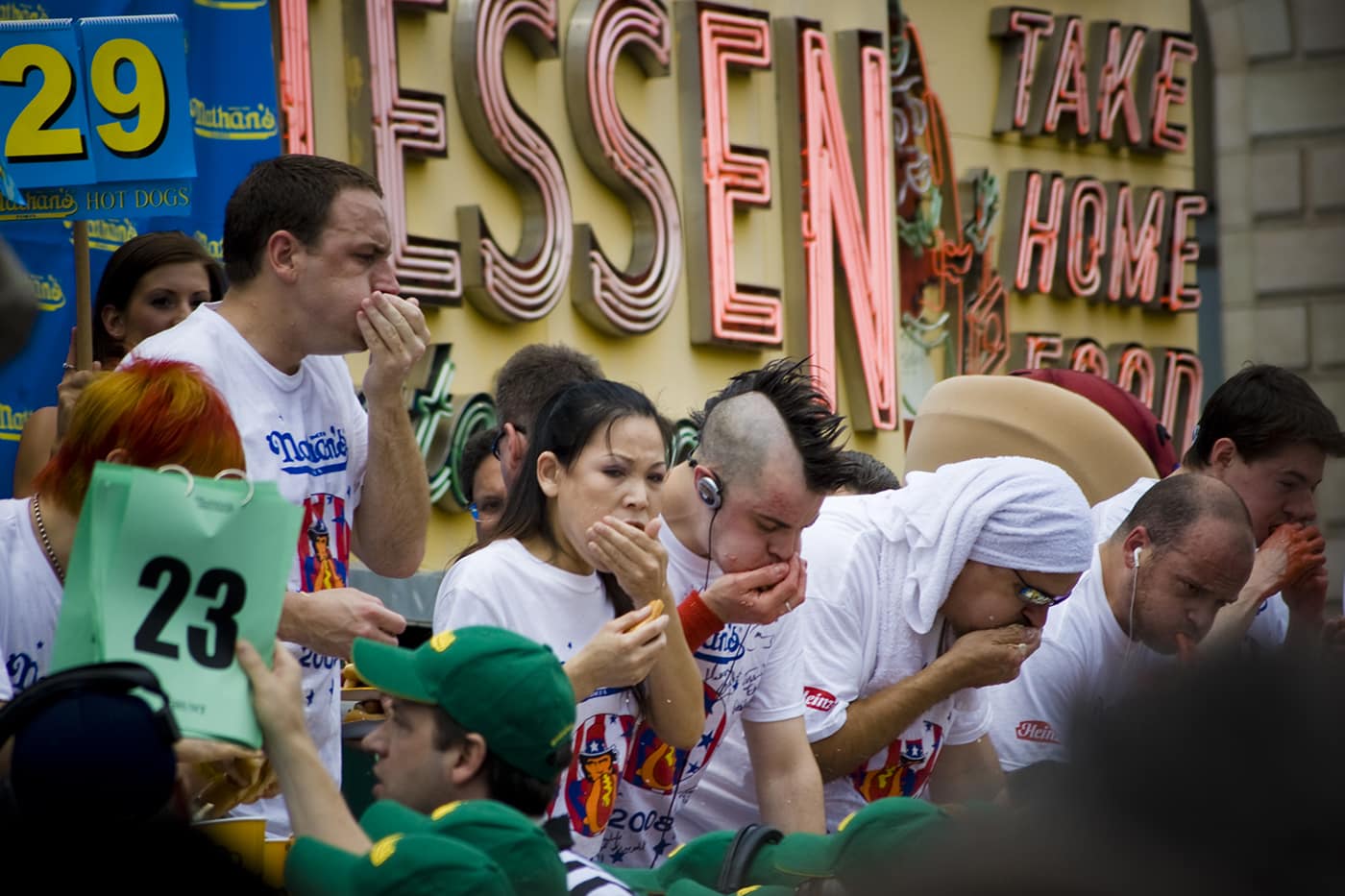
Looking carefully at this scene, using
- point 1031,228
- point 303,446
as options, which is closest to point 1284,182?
point 1031,228

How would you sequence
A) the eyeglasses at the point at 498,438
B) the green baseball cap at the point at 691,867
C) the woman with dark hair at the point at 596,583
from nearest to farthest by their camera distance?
the green baseball cap at the point at 691,867
the woman with dark hair at the point at 596,583
the eyeglasses at the point at 498,438

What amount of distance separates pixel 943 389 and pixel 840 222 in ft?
16.0

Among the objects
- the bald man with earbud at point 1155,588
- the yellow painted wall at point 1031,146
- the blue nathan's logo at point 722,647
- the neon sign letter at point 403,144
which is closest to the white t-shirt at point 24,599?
the blue nathan's logo at point 722,647

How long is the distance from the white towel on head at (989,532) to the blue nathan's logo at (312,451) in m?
1.39

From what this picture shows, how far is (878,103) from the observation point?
11492 mm

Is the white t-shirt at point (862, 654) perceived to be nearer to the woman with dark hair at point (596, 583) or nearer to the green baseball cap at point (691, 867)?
the woman with dark hair at point (596, 583)

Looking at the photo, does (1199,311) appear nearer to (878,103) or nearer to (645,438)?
(878,103)

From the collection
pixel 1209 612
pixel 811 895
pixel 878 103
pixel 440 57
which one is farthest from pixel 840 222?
pixel 811 895

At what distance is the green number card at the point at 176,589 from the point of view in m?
2.48

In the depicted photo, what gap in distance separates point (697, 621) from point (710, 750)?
0.33m

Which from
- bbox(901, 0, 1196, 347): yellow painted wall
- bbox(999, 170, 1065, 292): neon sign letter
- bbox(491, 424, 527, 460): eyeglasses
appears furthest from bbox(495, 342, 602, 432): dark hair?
bbox(999, 170, 1065, 292): neon sign letter

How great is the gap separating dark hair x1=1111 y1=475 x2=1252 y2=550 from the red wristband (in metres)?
1.62

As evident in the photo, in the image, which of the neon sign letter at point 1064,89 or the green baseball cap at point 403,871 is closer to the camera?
the green baseball cap at point 403,871

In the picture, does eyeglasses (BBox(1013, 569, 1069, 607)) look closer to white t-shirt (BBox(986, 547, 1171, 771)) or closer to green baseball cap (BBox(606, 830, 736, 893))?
white t-shirt (BBox(986, 547, 1171, 771))
